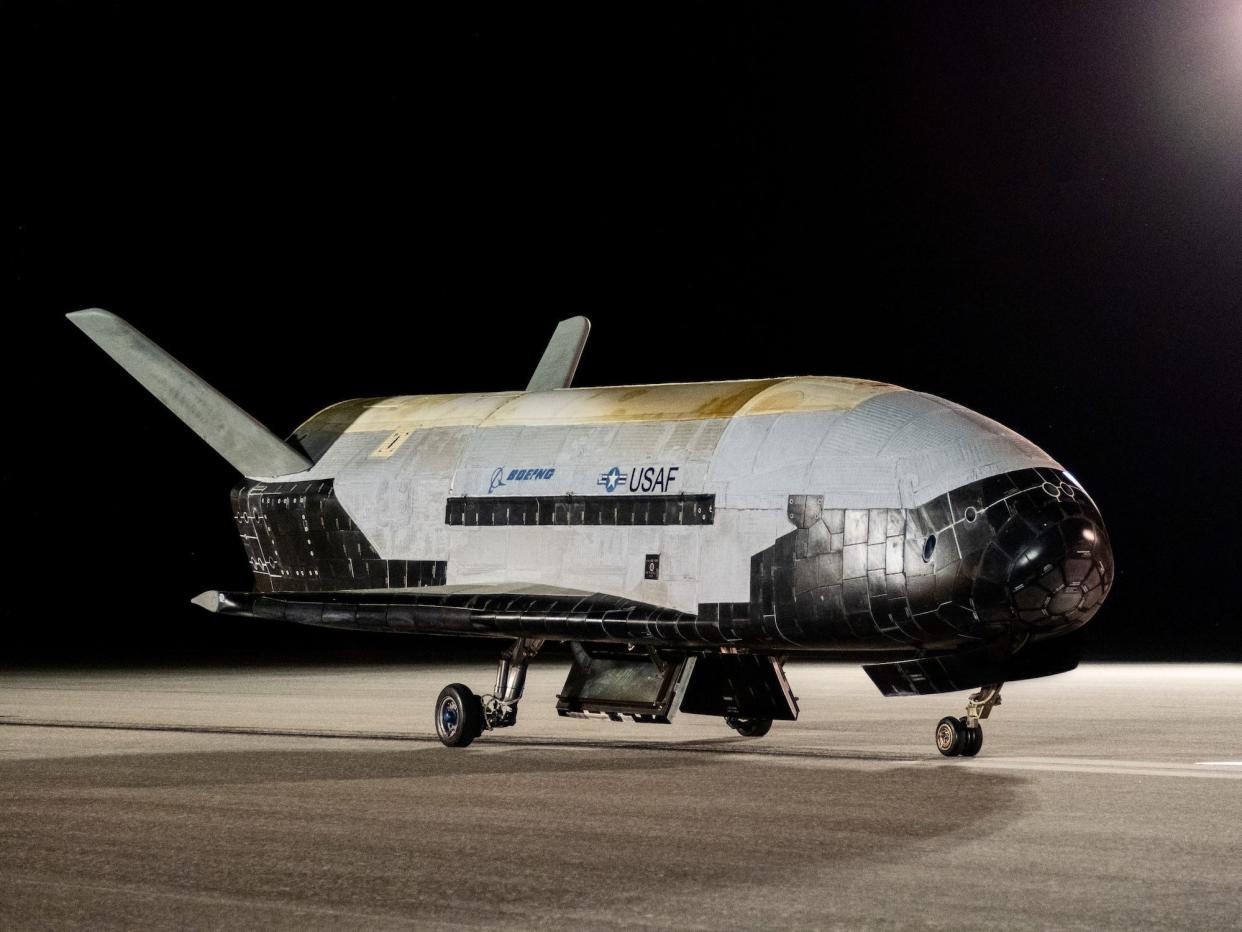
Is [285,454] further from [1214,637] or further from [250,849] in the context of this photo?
[1214,637]

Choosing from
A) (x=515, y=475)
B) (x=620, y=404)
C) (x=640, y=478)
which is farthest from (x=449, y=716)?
(x=620, y=404)

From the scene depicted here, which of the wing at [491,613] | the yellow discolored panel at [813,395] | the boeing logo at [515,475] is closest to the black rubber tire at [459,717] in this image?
the wing at [491,613]

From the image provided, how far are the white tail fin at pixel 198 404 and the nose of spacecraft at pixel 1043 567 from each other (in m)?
10.1

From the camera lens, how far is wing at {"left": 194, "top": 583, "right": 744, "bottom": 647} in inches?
699

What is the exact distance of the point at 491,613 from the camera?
61.6 feet

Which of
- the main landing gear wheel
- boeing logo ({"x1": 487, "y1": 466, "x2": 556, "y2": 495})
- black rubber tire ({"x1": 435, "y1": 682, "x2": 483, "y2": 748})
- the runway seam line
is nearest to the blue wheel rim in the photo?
black rubber tire ({"x1": 435, "y1": 682, "x2": 483, "y2": 748})

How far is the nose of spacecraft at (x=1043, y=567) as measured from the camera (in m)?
15.9

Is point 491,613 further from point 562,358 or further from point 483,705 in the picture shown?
point 562,358

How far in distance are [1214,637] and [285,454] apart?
161 ft

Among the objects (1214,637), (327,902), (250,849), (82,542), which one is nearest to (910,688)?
(250,849)

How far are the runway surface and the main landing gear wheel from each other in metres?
0.36

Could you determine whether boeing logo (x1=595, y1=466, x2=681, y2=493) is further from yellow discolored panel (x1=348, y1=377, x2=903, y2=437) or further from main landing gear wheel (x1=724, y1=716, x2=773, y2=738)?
main landing gear wheel (x1=724, y1=716, x2=773, y2=738)

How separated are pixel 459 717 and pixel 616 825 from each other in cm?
720

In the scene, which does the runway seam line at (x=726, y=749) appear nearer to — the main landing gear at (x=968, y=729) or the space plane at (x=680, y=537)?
the main landing gear at (x=968, y=729)
